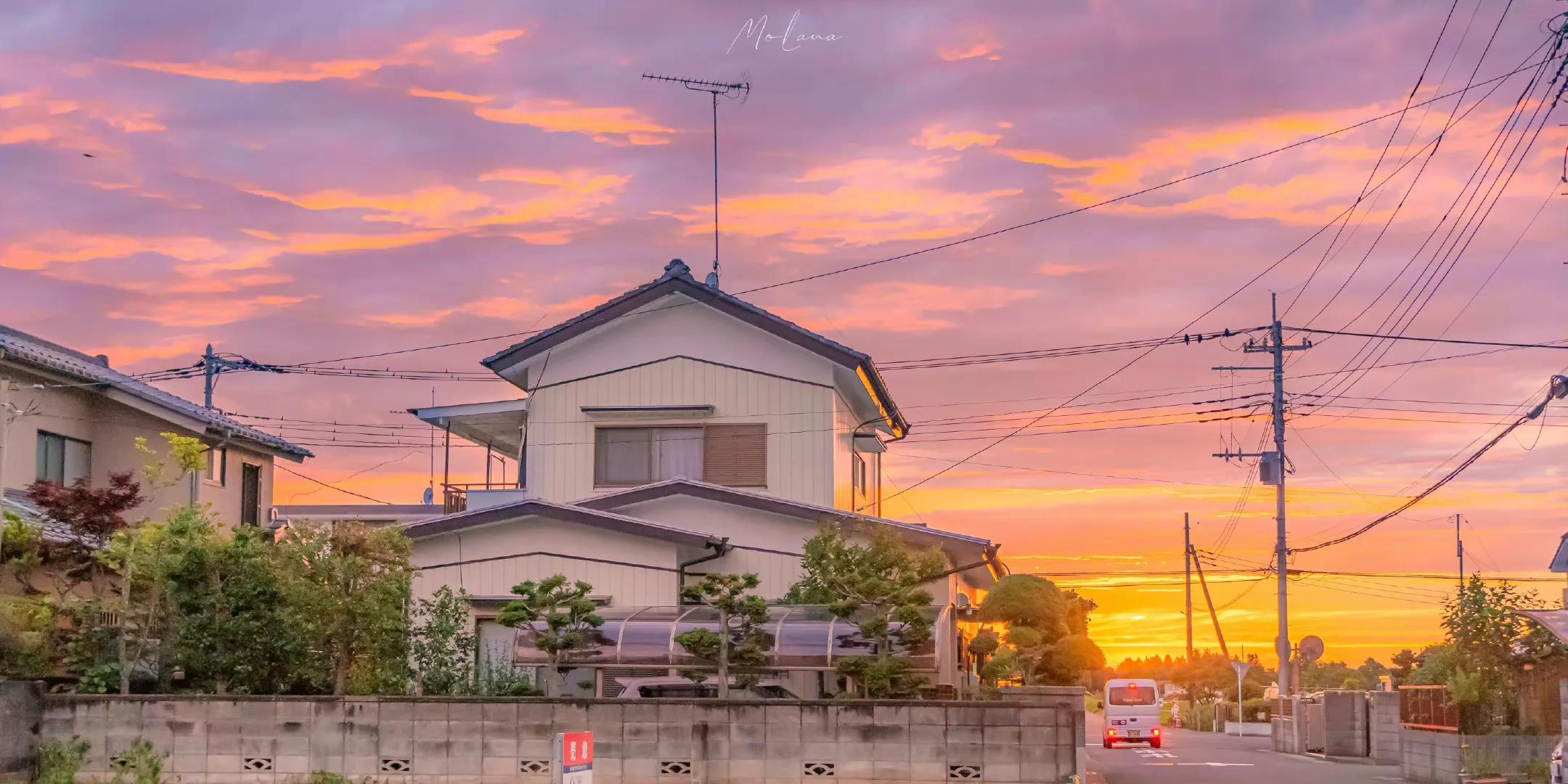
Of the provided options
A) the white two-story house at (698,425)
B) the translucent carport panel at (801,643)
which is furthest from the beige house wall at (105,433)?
the translucent carport panel at (801,643)

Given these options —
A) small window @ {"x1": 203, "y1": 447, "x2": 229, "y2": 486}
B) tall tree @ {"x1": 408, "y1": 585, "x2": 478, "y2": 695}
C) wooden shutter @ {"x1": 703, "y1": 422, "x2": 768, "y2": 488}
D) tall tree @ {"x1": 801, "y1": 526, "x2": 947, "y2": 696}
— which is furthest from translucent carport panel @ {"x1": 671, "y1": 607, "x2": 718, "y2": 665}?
small window @ {"x1": 203, "y1": 447, "x2": 229, "y2": 486}

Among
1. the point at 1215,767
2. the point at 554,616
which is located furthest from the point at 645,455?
the point at 1215,767

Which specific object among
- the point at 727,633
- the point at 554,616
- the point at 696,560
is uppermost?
the point at 696,560

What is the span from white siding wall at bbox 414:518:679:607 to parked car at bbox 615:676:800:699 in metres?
3.03

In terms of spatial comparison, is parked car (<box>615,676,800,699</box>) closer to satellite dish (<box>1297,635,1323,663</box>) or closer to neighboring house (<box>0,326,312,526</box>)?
neighboring house (<box>0,326,312,526</box>)

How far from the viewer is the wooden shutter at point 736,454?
33156 mm

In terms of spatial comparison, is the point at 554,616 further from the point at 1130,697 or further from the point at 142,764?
the point at 1130,697

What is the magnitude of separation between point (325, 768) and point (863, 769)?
24.0ft

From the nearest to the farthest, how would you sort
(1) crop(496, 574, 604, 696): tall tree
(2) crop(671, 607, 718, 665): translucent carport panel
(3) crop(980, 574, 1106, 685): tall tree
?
(1) crop(496, 574, 604, 696): tall tree
(2) crop(671, 607, 718, 665): translucent carport panel
(3) crop(980, 574, 1106, 685): tall tree

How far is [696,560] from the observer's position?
2931cm

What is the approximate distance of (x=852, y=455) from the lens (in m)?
37.7

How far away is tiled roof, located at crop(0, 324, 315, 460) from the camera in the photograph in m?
29.6

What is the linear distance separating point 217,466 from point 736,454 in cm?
1205

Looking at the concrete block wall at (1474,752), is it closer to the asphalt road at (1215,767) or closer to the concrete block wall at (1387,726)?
the asphalt road at (1215,767)
